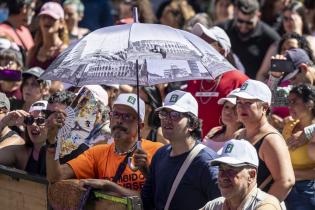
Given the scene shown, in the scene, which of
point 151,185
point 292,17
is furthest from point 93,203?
point 292,17

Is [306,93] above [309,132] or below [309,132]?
above

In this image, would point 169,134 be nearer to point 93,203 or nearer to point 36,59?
point 93,203

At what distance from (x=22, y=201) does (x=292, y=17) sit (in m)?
4.50

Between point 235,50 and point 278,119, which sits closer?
point 278,119

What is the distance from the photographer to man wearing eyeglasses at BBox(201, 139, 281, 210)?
6734mm

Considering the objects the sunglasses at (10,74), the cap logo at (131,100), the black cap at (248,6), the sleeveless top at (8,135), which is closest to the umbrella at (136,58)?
the cap logo at (131,100)

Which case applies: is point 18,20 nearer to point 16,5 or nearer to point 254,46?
point 16,5

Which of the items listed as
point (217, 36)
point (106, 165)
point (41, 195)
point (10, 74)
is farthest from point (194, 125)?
point (10, 74)

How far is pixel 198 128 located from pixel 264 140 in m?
0.49

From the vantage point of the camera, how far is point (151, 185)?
796 centimetres

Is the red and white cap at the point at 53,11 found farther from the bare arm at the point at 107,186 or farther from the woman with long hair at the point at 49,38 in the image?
the bare arm at the point at 107,186

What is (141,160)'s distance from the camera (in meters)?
7.96

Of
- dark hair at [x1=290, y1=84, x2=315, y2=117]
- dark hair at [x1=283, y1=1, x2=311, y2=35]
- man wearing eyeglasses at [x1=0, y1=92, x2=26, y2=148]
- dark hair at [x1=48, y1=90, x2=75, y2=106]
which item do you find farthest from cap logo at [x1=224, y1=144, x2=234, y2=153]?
dark hair at [x1=283, y1=1, x2=311, y2=35]

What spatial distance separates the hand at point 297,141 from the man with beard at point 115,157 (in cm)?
103
